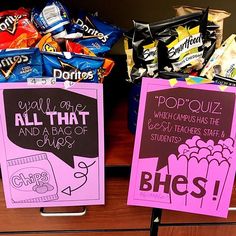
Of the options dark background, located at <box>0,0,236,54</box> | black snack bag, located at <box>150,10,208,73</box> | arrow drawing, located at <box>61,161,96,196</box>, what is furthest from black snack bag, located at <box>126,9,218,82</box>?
dark background, located at <box>0,0,236,54</box>

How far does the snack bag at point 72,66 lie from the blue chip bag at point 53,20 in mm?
80

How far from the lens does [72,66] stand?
0.76 m

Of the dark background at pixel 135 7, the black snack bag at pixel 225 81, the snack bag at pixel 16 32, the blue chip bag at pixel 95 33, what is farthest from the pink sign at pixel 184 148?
the dark background at pixel 135 7

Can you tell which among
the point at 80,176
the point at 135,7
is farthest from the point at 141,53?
the point at 135,7

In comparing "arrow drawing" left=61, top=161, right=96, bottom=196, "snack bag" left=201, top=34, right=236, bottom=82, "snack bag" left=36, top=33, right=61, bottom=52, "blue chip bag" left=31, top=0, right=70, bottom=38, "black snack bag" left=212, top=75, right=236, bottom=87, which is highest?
"blue chip bag" left=31, top=0, right=70, bottom=38

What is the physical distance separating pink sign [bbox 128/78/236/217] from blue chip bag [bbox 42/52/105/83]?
0.11 meters

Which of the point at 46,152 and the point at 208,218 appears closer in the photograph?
the point at 46,152

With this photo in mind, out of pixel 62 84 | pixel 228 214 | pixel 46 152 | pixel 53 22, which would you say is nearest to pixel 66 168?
pixel 46 152

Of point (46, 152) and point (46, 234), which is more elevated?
point (46, 152)

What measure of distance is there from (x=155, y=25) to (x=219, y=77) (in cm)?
18

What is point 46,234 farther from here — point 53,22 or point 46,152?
point 53,22

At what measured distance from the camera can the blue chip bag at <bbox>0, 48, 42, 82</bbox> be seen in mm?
731

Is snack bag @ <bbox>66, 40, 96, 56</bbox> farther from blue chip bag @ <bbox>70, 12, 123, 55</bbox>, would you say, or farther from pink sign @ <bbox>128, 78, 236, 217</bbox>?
pink sign @ <bbox>128, 78, 236, 217</bbox>

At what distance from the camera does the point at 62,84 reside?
754 millimetres
